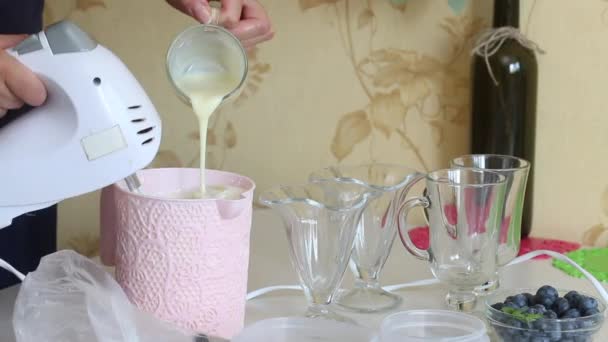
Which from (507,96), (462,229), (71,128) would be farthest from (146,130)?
(507,96)

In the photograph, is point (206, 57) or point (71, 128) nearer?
point (71, 128)

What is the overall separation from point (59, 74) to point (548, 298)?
47 centimetres

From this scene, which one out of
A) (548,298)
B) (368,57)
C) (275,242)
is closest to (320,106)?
(368,57)

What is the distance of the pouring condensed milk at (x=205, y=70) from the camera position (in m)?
0.75

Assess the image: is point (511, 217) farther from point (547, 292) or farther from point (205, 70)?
point (205, 70)

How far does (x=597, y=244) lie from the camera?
3.58 feet

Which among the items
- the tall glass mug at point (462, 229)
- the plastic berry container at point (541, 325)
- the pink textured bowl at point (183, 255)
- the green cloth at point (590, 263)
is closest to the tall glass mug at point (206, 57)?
the pink textured bowl at point (183, 255)

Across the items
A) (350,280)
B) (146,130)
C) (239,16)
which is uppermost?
(239,16)

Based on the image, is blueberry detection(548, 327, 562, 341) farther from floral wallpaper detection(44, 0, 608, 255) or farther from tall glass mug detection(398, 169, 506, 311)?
floral wallpaper detection(44, 0, 608, 255)

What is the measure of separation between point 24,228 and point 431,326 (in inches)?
20.9

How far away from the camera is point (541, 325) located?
678 millimetres

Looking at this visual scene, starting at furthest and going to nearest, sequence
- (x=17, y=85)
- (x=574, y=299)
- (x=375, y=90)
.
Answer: (x=375, y=90) → (x=574, y=299) → (x=17, y=85)

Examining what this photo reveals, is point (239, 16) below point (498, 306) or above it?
above

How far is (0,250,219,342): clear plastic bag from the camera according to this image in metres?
0.64
